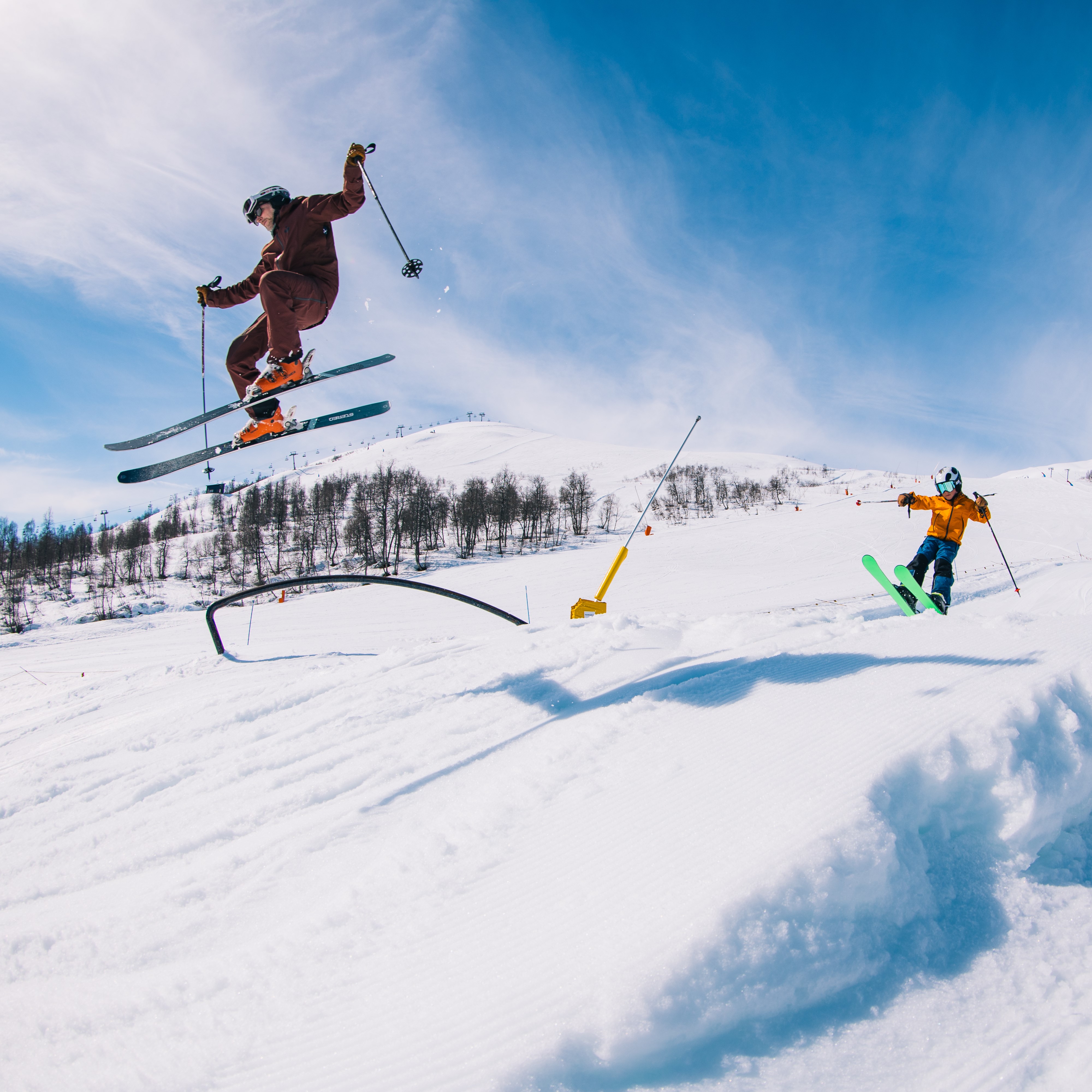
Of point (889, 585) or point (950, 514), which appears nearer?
point (889, 585)

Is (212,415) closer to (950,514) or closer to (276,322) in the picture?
(276,322)

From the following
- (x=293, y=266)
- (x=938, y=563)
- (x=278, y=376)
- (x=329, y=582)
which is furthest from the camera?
(x=329, y=582)

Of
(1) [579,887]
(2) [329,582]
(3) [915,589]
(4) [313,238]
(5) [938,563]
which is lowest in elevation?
(1) [579,887]

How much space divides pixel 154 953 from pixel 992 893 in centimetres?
327

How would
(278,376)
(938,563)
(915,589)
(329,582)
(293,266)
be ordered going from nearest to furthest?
(293,266)
(278,376)
(915,589)
(938,563)
(329,582)

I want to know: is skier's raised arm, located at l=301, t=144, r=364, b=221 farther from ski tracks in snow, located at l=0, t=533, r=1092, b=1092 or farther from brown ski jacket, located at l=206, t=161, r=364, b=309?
ski tracks in snow, located at l=0, t=533, r=1092, b=1092

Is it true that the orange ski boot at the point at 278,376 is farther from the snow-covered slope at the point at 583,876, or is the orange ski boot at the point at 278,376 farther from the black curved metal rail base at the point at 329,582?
the snow-covered slope at the point at 583,876

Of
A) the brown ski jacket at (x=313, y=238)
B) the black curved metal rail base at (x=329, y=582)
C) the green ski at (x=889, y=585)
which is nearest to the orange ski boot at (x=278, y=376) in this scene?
the brown ski jacket at (x=313, y=238)

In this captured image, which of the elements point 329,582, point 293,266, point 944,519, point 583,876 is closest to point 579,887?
point 583,876

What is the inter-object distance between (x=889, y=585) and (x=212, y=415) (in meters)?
8.18

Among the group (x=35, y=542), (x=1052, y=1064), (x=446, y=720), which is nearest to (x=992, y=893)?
(x=1052, y=1064)

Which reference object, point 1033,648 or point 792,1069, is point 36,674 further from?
point 1033,648

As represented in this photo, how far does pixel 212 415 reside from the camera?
5895 millimetres

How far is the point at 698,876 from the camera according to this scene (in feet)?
6.10
